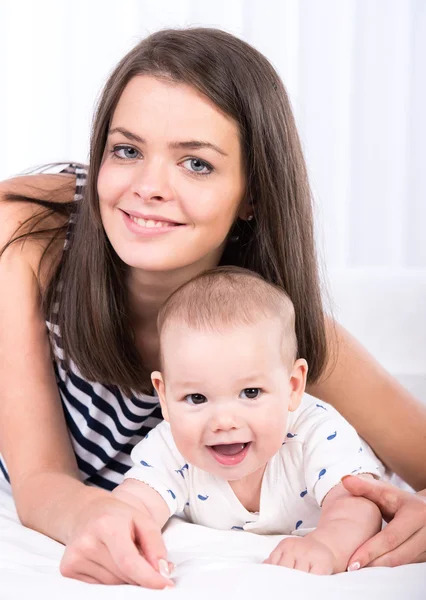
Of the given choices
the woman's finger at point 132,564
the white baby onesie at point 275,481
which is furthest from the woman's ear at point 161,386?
the woman's finger at point 132,564

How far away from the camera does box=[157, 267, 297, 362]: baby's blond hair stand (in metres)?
1.33

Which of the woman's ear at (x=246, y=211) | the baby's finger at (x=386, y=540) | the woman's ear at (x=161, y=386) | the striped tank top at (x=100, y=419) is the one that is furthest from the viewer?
the striped tank top at (x=100, y=419)

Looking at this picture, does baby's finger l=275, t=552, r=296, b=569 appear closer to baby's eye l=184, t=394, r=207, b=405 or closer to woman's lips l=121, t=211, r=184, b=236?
baby's eye l=184, t=394, r=207, b=405

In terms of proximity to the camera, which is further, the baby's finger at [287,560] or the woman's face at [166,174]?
the woman's face at [166,174]

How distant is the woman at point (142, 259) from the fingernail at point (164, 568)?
0.16 metres

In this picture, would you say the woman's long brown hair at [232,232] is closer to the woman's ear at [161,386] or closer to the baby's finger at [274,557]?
the woman's ear at [161,386]

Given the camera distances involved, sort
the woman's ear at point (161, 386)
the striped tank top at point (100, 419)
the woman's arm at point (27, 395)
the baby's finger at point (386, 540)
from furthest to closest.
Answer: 1. the striped tank top at point (100, 419)
2. the woman's arm at point (27, 395)
3. the woman's ear at point (161, 386)
4. the baby's finger at point (386, 540)

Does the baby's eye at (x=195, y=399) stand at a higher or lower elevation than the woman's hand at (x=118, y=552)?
higher

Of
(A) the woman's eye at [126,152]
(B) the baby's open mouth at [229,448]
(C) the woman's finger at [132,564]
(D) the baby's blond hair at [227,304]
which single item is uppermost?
(A) the woman's eye at [126,152]

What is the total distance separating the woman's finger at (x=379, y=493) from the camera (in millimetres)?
1327

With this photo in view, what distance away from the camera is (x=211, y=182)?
5.10 ft

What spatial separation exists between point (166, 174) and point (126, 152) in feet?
0.32

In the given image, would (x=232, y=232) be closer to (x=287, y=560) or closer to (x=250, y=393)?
(x=250, y=393)

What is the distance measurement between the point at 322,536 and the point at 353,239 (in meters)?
1.75
